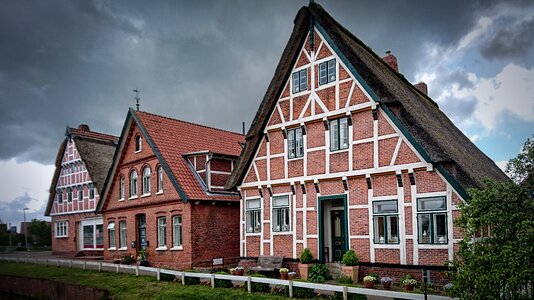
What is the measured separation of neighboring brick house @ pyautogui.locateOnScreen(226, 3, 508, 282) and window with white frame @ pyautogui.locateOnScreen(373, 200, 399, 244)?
0.11 feet

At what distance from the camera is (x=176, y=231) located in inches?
910

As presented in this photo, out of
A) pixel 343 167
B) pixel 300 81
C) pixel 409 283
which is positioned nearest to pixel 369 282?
pixel 409 283

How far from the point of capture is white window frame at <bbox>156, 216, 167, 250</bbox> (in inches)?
940

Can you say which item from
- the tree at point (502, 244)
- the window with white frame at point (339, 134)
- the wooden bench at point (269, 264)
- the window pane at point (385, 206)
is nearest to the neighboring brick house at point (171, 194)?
the wooden bench at point (269, 264)

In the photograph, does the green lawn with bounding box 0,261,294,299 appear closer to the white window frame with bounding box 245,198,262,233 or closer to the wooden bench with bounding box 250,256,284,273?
the wooden bench with bounding box 250,256,284,273

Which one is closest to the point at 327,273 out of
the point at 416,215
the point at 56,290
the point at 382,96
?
the point at 416,215

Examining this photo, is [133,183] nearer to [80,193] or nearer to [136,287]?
[136,287]

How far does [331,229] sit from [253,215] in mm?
3928

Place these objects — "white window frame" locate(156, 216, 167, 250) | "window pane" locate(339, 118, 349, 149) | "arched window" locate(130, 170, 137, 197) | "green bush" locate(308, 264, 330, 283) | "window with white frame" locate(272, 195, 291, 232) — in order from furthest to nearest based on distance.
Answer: "arched window" locate(130, 170, 137, 197), "white window frame" locate(156, 216, 167, 250), "window with white frame" locate(272, 195, 291, 232), "window pane" locate(339, 118, 349, 149), "green bush" locate(308, 264, 330, 283)

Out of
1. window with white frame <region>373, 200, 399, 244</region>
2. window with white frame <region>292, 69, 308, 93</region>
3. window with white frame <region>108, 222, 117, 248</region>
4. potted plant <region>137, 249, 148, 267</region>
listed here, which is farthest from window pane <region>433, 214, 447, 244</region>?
window with white frame <region>108, 222, 117, 248</region>

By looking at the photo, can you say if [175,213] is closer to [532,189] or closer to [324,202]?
[324,202]

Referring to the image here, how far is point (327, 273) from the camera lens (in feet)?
55.2

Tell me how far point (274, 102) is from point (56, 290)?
13.9 meters

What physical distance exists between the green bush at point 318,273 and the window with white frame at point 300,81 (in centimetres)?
688
